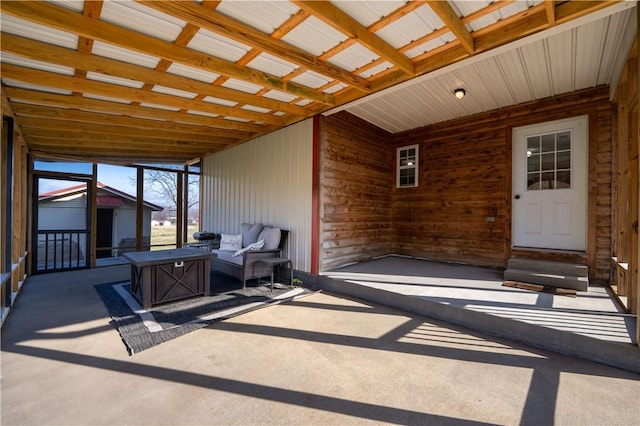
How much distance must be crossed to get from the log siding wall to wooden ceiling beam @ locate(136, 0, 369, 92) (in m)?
1.57

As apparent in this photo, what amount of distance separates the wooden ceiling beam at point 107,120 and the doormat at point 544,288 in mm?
5493

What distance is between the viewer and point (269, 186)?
5.63 meters

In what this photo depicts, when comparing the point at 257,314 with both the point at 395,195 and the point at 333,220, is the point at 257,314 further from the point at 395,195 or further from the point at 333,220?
the point at 395,195

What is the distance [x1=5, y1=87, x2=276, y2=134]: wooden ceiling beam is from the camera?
343cm

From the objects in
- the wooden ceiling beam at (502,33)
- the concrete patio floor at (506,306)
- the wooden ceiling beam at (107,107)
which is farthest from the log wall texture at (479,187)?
the wooden ceiling beam at (107,107)

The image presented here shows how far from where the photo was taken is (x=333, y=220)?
491cm

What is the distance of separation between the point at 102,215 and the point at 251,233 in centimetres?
420

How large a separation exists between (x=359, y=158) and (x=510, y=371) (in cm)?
410

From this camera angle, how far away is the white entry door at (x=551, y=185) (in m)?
4.23

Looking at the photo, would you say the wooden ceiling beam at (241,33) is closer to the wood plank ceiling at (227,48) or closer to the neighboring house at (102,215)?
the wood plank ceiling at (227,48)

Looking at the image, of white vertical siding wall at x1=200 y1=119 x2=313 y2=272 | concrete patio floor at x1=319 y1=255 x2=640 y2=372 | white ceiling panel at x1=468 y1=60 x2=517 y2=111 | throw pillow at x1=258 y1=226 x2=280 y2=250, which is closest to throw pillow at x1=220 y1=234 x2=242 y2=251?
white vertical siding wall at x1=200 y1=119 x2=313 y2=272

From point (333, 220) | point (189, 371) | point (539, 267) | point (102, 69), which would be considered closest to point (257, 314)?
point (189, 371)

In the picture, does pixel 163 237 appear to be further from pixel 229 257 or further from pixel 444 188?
pixel 444 188

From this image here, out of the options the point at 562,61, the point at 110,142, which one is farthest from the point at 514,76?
the point at 110,142
